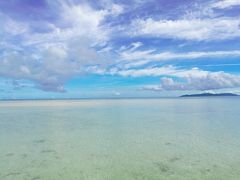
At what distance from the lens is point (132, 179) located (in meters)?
9.26

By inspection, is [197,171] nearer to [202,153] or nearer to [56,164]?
[202,153]

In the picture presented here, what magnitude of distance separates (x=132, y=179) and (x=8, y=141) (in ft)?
35.2

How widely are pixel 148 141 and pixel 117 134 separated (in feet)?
11.3

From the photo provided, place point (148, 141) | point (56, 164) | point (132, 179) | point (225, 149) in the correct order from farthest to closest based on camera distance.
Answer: point (148, 141) → point (225, 149) → point (56, 164) → point (132, 179)

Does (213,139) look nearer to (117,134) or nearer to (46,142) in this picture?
(117,134)

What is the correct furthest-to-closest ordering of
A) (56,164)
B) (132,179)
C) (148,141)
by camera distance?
(148,141) < (56,164) < (132,179)

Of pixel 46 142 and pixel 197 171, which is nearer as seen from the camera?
pixel 197 171

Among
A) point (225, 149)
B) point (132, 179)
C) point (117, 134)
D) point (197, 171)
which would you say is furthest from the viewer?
point (117, 134)

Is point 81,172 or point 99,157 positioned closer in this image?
point 81,172

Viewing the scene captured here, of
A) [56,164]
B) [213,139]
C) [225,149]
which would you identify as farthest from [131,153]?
[213,139]

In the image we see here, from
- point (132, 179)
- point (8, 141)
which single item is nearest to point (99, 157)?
point (132, 179)

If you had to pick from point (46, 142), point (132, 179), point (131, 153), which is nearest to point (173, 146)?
point (131, 153)

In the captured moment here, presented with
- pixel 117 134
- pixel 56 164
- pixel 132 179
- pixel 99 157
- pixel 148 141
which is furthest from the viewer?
pixel 117 134

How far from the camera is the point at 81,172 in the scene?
1007 centimetres
